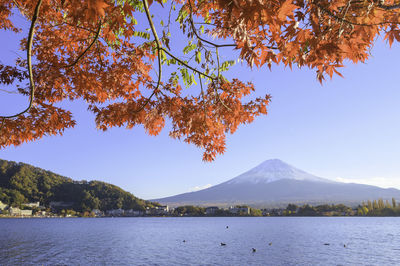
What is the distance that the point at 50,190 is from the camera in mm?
175875

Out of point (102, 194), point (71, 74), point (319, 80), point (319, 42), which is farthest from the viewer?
point (102, 194)

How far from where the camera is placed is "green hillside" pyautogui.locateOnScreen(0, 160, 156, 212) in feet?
547

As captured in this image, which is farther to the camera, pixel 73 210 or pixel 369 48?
pixel 73 210

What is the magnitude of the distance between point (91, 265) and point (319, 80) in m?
39.2

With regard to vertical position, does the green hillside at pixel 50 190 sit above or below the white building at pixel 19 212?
above

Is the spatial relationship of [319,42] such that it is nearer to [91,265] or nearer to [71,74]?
[71,74]

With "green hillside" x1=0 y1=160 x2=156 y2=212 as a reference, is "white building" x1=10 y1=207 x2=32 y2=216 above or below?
below

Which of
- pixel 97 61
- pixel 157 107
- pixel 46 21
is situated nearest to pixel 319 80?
pixel 157 107

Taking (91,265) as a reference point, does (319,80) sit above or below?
above

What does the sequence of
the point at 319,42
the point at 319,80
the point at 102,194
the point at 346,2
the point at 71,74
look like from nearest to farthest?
the point at 346,2
the point at 319,42
the point at 319,80
the point at 71,74
the point at 102,194

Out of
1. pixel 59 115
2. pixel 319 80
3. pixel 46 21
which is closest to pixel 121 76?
pixel 59 115

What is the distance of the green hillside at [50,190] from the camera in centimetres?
16675

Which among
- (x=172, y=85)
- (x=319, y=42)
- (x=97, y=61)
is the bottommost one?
(x=319, y=42)

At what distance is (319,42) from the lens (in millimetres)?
3227
